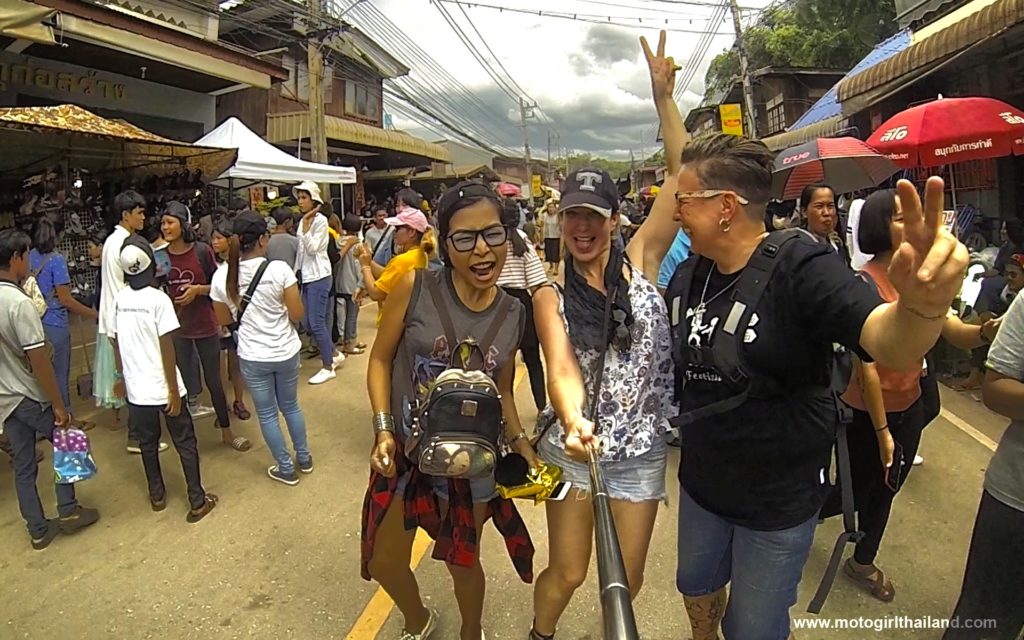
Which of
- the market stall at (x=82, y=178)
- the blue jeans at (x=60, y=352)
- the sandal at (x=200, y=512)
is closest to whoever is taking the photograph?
the sandal at (x=200, y=512)

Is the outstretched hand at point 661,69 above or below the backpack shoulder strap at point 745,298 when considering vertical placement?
above

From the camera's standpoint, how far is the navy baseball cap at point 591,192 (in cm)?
212

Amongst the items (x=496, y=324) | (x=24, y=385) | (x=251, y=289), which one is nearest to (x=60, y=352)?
(x=24, y=385)


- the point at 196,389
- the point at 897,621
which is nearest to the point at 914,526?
the point at 897,621

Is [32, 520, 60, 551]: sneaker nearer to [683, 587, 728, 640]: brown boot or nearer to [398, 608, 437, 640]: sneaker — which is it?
[398, 608, 437, 640]: sneaker

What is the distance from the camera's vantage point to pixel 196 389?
5035mm

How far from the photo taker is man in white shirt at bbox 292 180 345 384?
6.29 metres

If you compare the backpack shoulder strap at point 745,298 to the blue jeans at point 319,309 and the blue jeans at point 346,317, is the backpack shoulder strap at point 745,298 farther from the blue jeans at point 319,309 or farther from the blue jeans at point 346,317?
the blue jeans at point 346,317

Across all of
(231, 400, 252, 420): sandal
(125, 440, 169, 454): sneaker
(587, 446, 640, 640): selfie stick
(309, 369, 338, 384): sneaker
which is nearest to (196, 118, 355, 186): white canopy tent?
(309, 369, 338, 384): sneaker

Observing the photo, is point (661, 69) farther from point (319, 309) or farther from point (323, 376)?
point (323, 376)

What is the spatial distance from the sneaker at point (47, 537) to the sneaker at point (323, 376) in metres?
2.95

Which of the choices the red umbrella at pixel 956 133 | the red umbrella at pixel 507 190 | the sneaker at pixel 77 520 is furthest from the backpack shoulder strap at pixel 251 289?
the red umbrella at pixel 956 133

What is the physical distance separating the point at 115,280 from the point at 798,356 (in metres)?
4.55

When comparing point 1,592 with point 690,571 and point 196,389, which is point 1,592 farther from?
point 690,571
